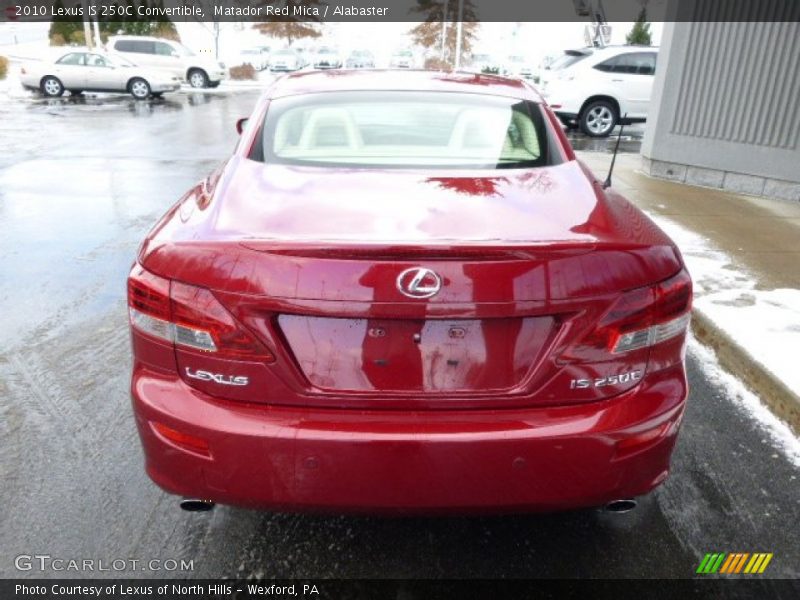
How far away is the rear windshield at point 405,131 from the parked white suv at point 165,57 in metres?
24.5

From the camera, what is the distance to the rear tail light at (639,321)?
1.96m

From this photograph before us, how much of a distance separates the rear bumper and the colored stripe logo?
2.15ft

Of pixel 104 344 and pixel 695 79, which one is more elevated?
pixel 695 79

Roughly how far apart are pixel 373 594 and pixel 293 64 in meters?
39.8

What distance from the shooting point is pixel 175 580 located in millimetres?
2320

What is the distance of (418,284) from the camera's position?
1.86 meters

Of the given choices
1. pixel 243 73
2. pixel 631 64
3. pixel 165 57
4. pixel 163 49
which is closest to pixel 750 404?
pixel 631 64

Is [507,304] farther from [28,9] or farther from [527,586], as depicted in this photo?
[28,9]

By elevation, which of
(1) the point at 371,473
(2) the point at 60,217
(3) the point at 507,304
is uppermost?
(3) the point at 507,304

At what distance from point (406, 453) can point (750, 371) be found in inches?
104

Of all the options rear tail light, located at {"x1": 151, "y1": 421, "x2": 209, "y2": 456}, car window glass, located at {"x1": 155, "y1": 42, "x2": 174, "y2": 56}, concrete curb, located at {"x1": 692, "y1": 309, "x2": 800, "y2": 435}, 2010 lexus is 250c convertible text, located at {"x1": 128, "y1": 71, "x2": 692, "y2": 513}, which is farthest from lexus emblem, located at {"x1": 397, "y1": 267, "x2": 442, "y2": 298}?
car window glass, located at {"x1": 155, "y1": 42, "x2": 174, "y2": 56}

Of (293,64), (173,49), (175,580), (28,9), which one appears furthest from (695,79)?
(28,9)

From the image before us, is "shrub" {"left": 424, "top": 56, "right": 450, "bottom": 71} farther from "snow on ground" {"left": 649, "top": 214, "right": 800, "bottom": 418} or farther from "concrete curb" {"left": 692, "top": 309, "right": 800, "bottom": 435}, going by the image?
"concrete curb" {"left": 692, "top": 309, "right": 800, "bottom": 435}

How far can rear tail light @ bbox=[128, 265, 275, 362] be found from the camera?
1931 millimetres
